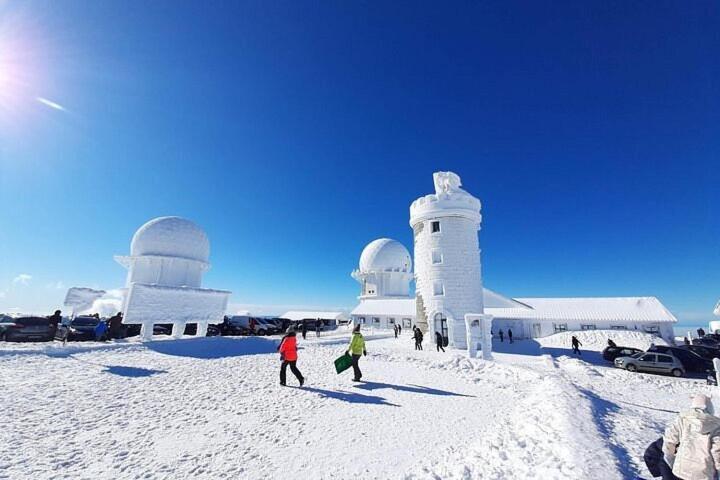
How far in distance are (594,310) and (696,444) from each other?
37215 millimetres

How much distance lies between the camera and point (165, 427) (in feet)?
21.0

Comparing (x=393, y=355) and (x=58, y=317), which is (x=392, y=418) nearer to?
(x=393, y=355)

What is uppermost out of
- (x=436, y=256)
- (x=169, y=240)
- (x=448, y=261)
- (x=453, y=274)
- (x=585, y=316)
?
(x=169, y=240)

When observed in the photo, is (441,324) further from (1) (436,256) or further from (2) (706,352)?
(2) (706,352)

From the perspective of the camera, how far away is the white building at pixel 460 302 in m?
23.9

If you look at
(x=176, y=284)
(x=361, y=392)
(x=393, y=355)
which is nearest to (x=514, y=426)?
(x=361, y=392)

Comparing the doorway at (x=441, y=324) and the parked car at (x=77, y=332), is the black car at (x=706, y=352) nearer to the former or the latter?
the doorway at (x=441, y=324)

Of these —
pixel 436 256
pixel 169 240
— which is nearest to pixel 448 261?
pixel 436 256

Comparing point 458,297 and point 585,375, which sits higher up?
point 458,297

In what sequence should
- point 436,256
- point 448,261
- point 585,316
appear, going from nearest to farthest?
1. point 448,261
2. point 436,256
3. point 585,316

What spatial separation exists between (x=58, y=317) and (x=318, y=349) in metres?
15.1

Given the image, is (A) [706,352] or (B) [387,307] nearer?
(A) [706,352]

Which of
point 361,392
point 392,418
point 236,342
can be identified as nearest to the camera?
point 392,418

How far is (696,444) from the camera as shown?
3391 mm
